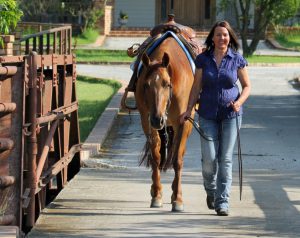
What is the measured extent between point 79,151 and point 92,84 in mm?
16831

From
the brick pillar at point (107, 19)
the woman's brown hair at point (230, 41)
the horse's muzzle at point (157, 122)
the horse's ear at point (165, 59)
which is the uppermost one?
the woman's brown hair at point (230, 41)

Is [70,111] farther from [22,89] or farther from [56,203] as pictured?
[22,89]

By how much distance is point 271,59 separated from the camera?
4175 centimetres

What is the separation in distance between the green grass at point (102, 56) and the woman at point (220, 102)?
1107 inches

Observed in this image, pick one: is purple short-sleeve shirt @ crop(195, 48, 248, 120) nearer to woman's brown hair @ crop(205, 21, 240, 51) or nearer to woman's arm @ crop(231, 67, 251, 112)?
woman's arm @ crop(231, 67, 251, 112)

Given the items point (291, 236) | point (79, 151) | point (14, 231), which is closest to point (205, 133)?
point (291, 236)

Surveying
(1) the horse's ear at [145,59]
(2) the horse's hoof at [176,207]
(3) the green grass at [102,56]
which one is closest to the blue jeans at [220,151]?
(2) the horse's hoof at [176,207]

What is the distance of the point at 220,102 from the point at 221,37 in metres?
0.63

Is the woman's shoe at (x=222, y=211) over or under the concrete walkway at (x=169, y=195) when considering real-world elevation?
over

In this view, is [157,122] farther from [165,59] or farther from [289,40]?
[289,40]

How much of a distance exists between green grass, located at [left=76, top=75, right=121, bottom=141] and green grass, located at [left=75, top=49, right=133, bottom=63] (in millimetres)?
6614

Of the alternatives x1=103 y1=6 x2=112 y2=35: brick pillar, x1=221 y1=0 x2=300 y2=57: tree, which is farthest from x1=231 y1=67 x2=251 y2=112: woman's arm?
x1=103 y1=6 x2=112 y2=35: brick pillar

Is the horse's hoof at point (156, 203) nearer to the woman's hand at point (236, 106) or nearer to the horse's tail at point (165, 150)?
the horse's tail at point (165, 150)

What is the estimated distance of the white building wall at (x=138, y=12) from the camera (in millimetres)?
58000
